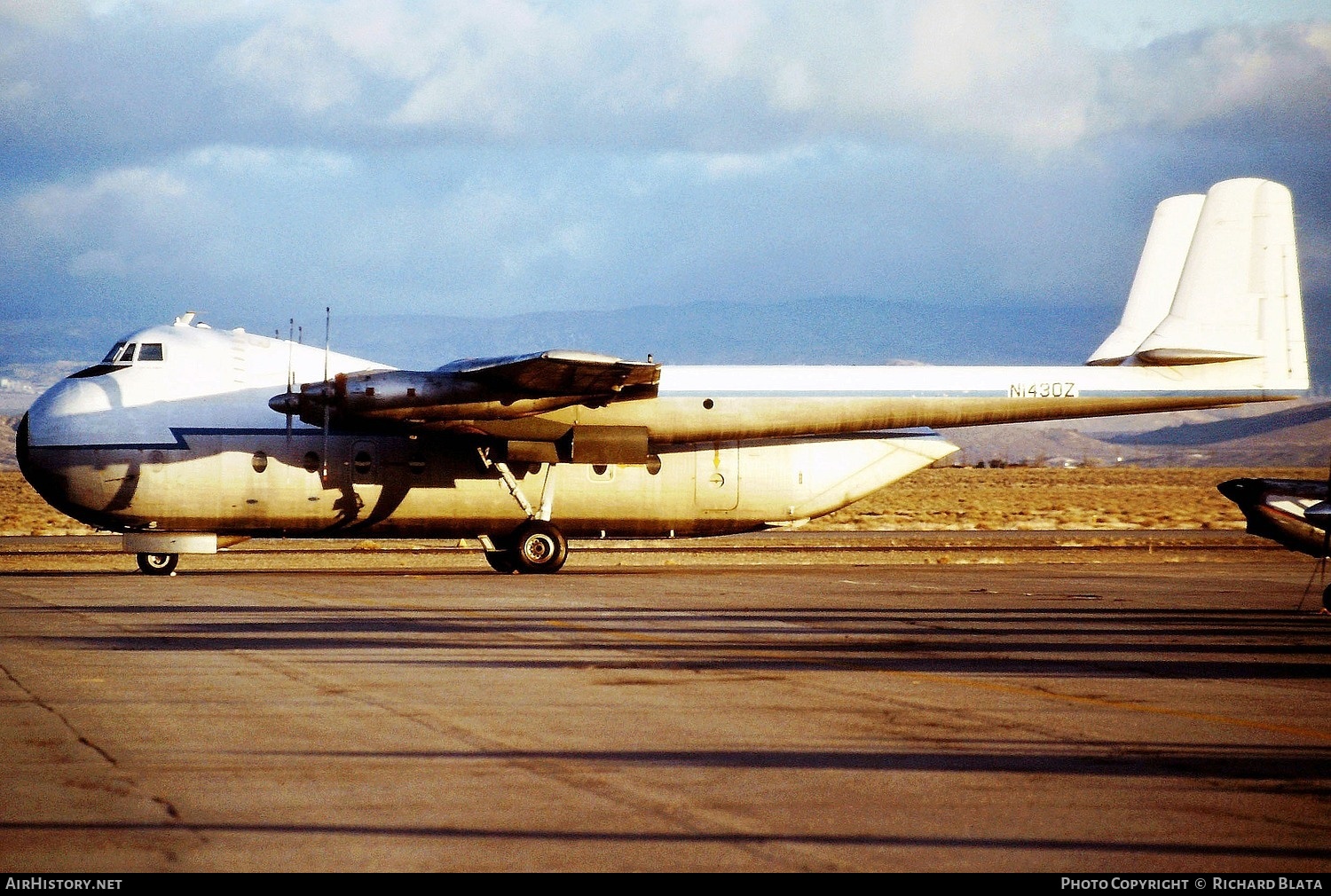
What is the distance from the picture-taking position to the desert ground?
53062 millimetres

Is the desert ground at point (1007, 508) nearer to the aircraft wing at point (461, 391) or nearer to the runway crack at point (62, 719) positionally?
the aircraft wing at point (461, 391)

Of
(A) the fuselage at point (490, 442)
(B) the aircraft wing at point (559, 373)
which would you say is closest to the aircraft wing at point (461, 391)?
(B) the aircraft wing at point (559, 373)

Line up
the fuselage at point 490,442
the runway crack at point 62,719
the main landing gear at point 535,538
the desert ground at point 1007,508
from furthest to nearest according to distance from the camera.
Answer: the desert ground at point 1007,508 → the main landing gear at point 535,538 → the fuselage at point 490,442 → the runway crack at point 62,719

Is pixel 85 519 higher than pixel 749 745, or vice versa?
pixel 85 519

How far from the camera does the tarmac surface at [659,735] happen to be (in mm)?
7148

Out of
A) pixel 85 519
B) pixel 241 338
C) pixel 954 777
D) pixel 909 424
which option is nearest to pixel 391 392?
pixel 241 338

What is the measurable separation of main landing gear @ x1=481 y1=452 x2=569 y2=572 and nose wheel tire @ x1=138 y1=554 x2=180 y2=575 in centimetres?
660

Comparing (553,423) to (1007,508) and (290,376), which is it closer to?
(290,376)

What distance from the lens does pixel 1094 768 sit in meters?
9.10

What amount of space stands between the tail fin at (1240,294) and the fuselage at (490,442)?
0.45 meters

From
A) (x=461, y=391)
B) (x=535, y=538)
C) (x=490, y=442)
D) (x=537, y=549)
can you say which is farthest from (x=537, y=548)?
(x=461, y=391)

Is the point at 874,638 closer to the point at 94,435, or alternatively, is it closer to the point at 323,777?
the point at 323,777

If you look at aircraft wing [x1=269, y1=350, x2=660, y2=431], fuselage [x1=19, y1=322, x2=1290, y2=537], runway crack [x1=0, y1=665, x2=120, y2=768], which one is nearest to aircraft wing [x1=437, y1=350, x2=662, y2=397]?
aircraft wing [x1=269, y1=350, x2=660, y2=431]

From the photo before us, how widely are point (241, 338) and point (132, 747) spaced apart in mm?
19852
